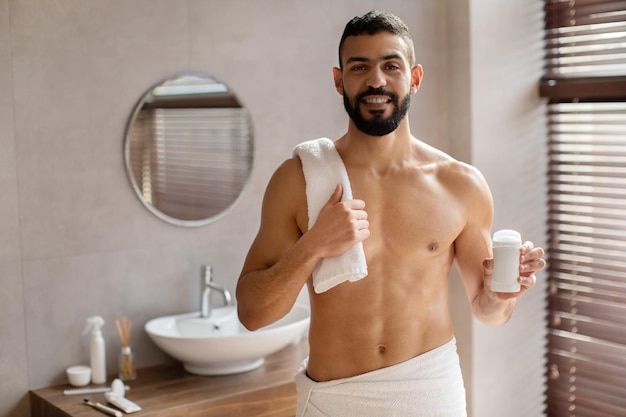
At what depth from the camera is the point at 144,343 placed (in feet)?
10.0

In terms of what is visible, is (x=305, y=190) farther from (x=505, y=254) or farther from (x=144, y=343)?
(x=144, y=343)

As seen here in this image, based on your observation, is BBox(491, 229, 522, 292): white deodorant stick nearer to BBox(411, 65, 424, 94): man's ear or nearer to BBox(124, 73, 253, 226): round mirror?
BBox(411, 65, 424, 94): man's ear

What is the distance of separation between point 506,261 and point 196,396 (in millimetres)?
1201

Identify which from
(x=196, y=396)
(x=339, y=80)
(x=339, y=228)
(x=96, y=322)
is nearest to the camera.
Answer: (x=339, y=228)

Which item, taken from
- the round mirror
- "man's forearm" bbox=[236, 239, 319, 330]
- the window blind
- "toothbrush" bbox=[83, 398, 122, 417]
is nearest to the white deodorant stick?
"man's forearm" bbox=[236, 239, 319, 330]

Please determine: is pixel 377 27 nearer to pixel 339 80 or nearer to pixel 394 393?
pixel 339 80

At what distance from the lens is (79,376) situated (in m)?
2.84

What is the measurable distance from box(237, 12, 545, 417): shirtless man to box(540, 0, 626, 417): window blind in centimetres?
137

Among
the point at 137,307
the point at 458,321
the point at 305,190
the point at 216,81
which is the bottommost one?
the point at 458,321

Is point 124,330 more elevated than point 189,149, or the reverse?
point 189,149

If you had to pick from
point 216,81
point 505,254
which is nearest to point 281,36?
point 216,81

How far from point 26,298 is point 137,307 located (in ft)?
1.31

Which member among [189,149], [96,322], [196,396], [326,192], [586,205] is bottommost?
[196,396]

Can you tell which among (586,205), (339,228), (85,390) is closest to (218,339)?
(85,390)
